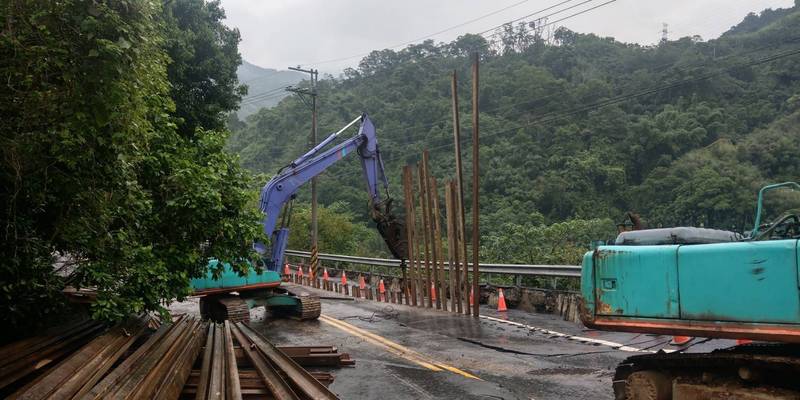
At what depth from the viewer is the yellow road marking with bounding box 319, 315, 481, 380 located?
27.3 ft

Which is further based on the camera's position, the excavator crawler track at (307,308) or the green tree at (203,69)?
the green tree at (203,69)

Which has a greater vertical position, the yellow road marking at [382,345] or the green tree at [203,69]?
the green tree at [203,69]

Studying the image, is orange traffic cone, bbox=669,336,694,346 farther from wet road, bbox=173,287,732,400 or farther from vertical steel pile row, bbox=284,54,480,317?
vertical steel pile row, bbox=284,54,480,317

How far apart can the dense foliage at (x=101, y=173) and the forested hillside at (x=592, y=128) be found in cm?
1788

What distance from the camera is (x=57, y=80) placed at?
4.89 m

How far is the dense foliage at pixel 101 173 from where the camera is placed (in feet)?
15.2

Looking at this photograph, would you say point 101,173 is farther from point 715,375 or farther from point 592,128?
point 592,128

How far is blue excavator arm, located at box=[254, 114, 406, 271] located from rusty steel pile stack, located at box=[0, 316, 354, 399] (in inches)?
218

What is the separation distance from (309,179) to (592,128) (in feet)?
134

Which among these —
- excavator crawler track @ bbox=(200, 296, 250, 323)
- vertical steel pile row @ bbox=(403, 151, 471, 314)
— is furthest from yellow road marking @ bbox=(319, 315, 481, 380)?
vertical steel pile row @ bbox=(403, 151, 471, 314)

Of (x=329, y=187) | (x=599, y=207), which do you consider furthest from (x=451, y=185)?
(x=329, y=187)

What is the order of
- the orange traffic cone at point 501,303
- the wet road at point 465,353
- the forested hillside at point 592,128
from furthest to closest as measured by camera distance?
the forested hillside at point 592,128
the orange traffic cone at point 501,303
the wet road at point 465,353

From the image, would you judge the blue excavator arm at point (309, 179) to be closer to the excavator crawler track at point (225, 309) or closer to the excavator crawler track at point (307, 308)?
the excavator crawler track at point (225, 309)

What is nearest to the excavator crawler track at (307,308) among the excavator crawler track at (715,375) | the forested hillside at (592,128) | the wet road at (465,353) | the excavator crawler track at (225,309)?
the wet road at (465,353)
